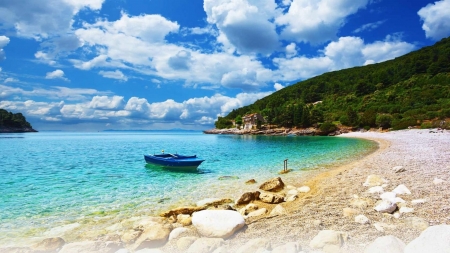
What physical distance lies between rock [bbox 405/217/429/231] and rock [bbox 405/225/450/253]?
137 cm

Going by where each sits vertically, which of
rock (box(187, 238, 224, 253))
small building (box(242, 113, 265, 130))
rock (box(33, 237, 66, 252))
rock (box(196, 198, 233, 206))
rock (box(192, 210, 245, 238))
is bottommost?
rock (box(196, 198, 233, 206))

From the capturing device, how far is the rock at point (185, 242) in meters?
7.15

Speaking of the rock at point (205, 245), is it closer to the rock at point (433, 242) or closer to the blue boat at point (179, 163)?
the rock at point (433, 242)

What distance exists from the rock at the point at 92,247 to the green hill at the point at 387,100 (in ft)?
245

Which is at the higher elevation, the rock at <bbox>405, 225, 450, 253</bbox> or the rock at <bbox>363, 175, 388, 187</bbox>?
the rock at <bbox>405, 225, 450, 253</bbox>

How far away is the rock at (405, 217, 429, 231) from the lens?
6.77 metres

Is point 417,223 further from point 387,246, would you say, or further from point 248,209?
point 248,209

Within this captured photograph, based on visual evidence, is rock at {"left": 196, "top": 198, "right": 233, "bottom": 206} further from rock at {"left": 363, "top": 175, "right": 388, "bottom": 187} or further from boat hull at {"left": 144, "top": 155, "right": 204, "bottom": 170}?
boat hull at {"left": 144, "top": 155, "right": 204, "bottom": 170}

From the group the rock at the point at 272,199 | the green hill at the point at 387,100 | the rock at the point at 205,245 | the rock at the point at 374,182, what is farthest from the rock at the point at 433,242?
the green hill at the point at 387,100

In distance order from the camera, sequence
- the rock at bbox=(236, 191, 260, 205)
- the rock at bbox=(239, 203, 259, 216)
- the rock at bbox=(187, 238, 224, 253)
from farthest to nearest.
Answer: the rock at bbox=(236, 191, 260, 205) < the rock at bbox=(239, 203, 259, 216) < the rock at bbox=(187, 238, 224, 253)

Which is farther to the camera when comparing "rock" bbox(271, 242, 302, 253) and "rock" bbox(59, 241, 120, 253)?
"rock" bbox(59, 241, 120, 253)

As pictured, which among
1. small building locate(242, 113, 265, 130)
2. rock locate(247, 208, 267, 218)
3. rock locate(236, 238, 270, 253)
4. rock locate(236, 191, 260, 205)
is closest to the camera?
rock locate(236, 238, 270, 253)

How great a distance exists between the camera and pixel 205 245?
680 centimetres

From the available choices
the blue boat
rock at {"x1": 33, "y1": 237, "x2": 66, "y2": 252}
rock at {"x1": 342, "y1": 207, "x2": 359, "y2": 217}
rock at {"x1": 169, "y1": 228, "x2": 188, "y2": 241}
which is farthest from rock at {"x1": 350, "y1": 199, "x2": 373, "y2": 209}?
the blue boat
